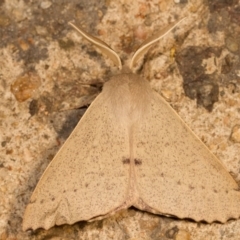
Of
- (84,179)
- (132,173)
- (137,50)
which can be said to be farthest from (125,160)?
(137,50)

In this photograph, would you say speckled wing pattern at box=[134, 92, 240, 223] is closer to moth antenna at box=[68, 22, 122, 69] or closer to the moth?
the moth

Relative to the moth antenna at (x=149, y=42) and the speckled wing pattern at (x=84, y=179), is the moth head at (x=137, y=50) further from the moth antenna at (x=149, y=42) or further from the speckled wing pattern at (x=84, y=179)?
the speckled wing pattern at (x=84, y=179)

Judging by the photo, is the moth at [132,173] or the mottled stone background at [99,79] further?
the mottled stone background at [99,79]

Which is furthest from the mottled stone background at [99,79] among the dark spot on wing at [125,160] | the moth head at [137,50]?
the dark spot on wing at [125,160]

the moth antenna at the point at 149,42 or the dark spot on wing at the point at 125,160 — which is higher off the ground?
the moth antenna at the point at 149,42

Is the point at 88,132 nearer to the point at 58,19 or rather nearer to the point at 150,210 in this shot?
the point at 150,210

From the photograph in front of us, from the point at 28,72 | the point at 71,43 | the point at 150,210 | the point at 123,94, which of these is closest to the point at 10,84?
the point at 28,72
